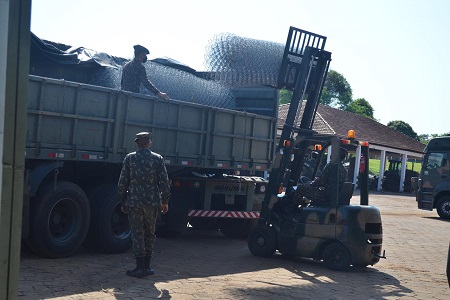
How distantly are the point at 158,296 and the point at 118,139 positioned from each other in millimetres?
3278

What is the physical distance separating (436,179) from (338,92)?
61128 millimetres

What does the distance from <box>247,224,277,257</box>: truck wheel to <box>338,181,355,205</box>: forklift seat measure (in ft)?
4.06

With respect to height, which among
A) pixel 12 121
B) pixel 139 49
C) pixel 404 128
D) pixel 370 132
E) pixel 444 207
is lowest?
pixel 444 207

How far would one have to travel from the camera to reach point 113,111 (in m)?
9.54

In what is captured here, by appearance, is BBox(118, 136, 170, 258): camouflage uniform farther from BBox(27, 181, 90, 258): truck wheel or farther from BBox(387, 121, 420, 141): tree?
BBox(387, 121, 420, 141): tree

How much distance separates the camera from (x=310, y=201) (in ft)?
34.1

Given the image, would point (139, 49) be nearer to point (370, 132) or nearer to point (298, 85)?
point (298, 85)

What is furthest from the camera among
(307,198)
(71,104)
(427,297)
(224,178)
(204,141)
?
(224,178)

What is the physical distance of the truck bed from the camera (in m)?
8.64

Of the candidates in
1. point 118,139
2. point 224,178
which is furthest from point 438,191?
point 118,139

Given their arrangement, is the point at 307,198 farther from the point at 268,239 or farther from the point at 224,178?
the point at 224,178

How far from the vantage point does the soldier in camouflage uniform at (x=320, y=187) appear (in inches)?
393

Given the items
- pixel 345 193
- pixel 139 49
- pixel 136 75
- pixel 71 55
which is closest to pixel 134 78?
pixel 136 75

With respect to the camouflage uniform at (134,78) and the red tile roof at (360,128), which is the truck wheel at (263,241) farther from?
the red tile roof at (360,128)
